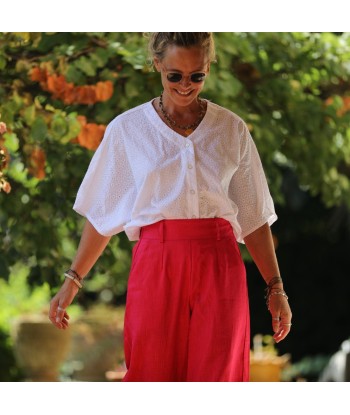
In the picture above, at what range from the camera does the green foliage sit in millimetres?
4340

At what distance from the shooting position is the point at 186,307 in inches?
105

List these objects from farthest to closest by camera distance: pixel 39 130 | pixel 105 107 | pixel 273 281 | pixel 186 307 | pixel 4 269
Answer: pixel 105 107
pixel 4 269
pixel 39 130
pixel 273 281
pixel 186 307

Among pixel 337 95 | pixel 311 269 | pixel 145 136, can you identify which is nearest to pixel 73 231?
pixel 337 95

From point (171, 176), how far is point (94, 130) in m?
1.58

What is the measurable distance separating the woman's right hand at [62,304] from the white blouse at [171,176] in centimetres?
18

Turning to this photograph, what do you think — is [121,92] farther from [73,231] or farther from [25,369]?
[25,369]

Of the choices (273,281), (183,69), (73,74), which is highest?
(183,69)

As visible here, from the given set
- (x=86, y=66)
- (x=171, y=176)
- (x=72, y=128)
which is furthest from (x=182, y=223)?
(x=86, y=66)

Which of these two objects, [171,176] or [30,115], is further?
[30,115]

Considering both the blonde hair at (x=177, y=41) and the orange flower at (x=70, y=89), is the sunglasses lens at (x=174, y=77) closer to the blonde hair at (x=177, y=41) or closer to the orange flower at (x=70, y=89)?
the blonde hair at (x=177, y=41)

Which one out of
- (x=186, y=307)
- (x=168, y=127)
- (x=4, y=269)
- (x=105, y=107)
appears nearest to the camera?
(x=186, y=307)

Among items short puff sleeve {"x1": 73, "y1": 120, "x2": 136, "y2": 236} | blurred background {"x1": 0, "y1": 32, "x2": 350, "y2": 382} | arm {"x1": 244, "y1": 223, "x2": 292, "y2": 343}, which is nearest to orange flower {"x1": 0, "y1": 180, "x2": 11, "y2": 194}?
blurred background {"x1": 0, "y1": 32, "x2": 350, "y2": 382}

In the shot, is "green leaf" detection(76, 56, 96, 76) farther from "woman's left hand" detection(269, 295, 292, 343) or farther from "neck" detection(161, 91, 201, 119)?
"woman's left hand" detection(269, 295, 292, 343)

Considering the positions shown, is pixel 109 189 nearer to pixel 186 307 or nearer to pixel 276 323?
pixel 186 307
